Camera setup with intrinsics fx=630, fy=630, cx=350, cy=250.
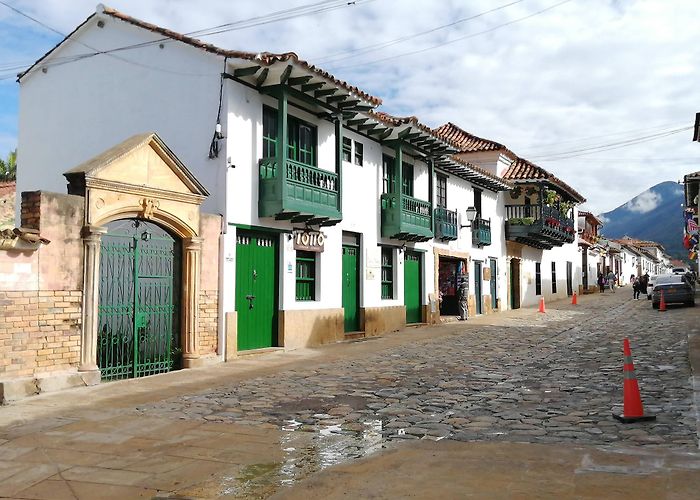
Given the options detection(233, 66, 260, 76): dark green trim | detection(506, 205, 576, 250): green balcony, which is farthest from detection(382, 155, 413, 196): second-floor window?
detection(506, 205, 576, 250): green balcony

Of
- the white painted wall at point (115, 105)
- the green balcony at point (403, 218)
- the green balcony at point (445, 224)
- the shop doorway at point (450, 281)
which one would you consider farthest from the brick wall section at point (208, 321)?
the shop doorway at point (450, 281)

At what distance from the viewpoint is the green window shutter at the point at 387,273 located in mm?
19062

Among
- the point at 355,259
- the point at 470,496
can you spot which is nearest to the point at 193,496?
the point at 470,496

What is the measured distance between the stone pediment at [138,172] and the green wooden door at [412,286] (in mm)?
9720

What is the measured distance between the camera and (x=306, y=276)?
15.3m

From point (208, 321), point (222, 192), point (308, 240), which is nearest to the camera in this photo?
point (208, 321)

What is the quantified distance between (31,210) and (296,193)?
5.78m

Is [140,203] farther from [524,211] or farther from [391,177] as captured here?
[524,211]

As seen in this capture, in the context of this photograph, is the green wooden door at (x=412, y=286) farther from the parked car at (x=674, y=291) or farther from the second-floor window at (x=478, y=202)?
the parked car at (x=674, y=291)

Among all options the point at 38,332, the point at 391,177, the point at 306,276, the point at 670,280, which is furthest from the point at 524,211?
the point at 38,332

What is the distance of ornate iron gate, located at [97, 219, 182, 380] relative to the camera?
33.2ft

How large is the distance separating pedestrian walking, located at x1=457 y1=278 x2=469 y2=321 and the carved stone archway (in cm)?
1382

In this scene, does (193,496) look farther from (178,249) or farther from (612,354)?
(612,354)

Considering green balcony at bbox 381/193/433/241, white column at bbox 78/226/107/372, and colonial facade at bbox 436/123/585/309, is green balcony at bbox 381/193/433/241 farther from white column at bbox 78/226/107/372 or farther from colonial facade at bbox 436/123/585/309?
white column at bbox 78/226/107/372
